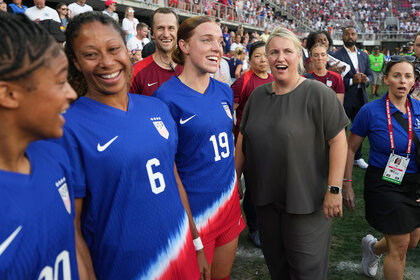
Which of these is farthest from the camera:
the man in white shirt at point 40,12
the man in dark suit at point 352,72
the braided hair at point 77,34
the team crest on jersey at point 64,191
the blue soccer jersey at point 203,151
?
the man in white shirt at point 40,12

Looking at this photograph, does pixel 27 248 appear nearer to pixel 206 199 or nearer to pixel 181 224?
pixel 181 224

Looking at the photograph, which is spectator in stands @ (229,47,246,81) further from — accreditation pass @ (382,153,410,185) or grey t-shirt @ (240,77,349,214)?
grey t-shirt @ (240,77,349,214)

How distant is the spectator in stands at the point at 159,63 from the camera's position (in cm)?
292

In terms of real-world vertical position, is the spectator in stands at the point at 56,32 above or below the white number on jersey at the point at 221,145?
above

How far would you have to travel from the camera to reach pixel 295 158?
2086mm

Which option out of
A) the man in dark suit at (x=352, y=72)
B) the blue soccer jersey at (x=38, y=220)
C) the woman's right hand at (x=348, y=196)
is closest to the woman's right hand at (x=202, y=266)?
the blue soccer jersey at (x=38, y=220)

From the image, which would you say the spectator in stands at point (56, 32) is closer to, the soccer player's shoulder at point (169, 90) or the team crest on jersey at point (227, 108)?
the soccer player's shoulder at point (169, 90)

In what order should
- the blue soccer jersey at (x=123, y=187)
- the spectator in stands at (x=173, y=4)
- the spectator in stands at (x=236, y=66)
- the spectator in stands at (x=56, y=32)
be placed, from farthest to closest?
the spectator in stands at (x=173, y=4) → the spectator in stands at (x=236, y=66) → the spectator in stands at (x=56, y=32) → the blue soccer jersey at (x=123, y=187)

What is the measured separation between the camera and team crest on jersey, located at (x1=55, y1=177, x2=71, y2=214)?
1.06 metres

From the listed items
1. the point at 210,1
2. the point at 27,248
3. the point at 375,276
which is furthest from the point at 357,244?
the point at 210,1

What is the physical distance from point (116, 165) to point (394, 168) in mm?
2108

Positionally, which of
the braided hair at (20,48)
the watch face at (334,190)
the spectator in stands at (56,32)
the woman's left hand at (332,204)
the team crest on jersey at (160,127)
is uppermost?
the spectator in stands at (56,32)

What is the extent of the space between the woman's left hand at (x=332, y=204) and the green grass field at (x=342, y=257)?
3.56 ft

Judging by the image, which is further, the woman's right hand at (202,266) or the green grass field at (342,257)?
the green grass field at (342,257)
